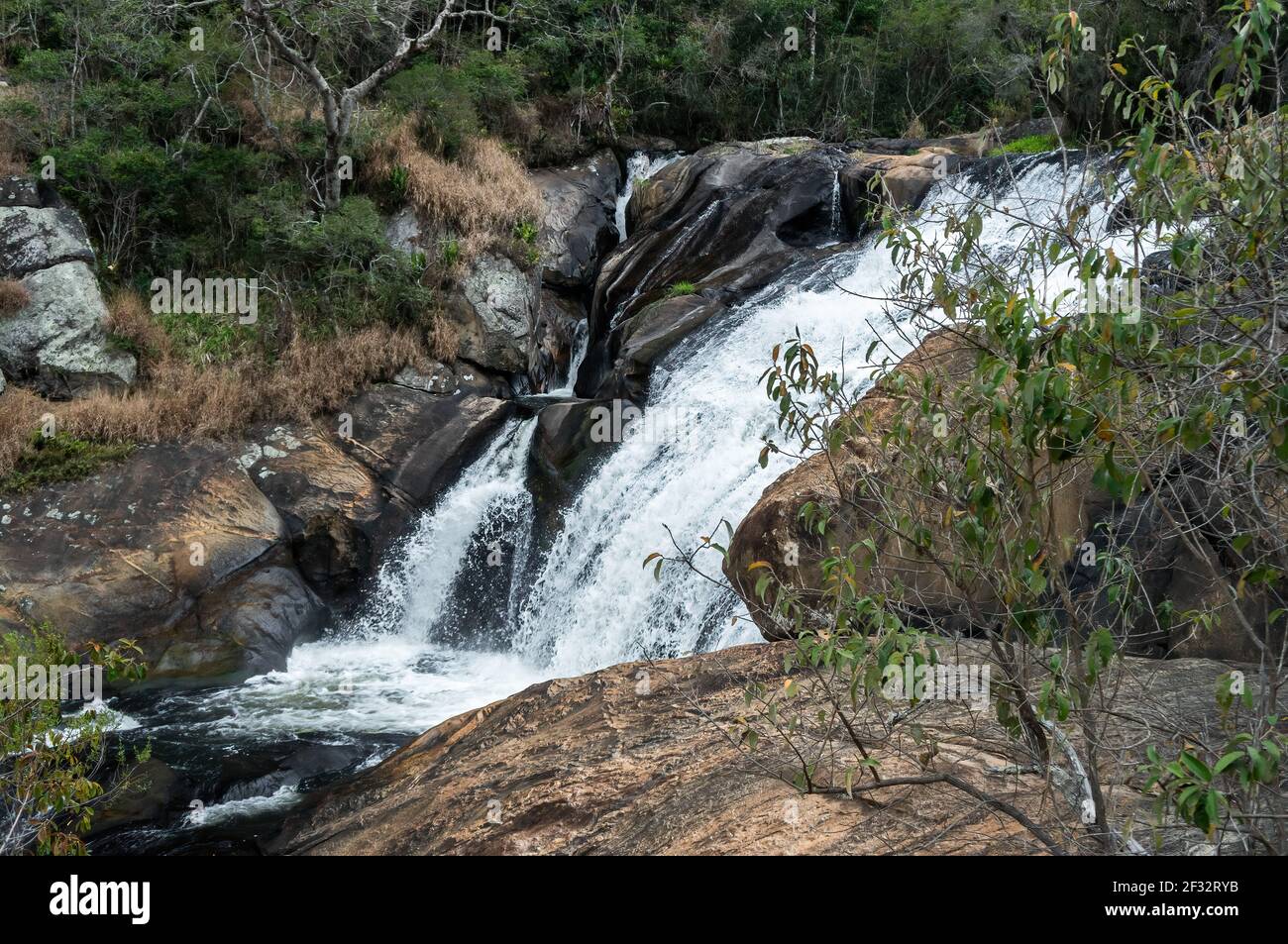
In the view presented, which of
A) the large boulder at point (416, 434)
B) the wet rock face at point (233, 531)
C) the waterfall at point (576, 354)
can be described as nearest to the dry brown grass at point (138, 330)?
the wet rock face at point (233, 531)

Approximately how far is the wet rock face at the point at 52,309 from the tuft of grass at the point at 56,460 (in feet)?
3.47

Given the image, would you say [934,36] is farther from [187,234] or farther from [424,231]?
[187,234]

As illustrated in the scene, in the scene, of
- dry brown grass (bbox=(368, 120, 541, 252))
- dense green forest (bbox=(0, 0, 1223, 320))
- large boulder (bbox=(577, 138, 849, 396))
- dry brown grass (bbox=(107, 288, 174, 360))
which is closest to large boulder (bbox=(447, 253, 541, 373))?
dry brown grass (bbox=(368, 120, 541, 252))

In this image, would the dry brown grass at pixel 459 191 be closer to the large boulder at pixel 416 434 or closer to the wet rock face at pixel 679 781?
the large boulder at pixel 416 434

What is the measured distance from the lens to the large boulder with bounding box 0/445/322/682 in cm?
1053

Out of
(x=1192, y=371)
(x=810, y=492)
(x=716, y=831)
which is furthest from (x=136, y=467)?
(x=1192, y=371)

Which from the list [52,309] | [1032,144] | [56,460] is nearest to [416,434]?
[56,460]

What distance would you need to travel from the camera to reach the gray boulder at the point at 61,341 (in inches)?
493

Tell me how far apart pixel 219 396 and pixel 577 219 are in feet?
21.2

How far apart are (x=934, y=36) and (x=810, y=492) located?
1496cm

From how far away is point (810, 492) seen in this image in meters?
7.43

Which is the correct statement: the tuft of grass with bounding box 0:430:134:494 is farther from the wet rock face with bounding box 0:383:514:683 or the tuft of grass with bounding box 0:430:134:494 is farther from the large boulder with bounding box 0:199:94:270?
the large boulder with bounding box 0:199:94:270

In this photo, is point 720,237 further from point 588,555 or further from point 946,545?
point 946,545

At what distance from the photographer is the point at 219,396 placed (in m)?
12.6
